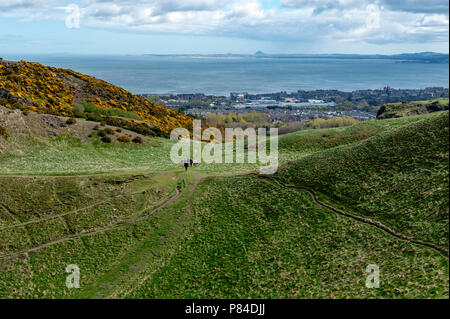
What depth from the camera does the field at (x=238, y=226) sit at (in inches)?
746

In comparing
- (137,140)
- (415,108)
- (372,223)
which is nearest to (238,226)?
(372,223)

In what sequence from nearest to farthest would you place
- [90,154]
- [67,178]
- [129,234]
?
[129,234] < [67,178] < [90,154]

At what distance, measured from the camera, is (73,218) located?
81.6ft

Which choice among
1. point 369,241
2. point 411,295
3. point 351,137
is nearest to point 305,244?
point 369,241

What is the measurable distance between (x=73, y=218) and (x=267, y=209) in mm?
14420

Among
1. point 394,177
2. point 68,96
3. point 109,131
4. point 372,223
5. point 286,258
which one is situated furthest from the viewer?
point 68,96

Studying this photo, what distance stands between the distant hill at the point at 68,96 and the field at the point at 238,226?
2324 cm

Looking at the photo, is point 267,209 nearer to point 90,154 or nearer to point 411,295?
point 411,295

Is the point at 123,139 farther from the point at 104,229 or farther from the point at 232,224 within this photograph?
the point at 232,224

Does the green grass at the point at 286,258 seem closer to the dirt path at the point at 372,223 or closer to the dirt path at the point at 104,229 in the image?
the dirt path at the point at 372,223

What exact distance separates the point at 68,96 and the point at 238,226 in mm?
53251

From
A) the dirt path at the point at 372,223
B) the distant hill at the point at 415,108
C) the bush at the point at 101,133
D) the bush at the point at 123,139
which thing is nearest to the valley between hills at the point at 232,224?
the dirt path at the point at 372,223

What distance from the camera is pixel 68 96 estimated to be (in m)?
64.6

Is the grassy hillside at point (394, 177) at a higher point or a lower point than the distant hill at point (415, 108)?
lower
